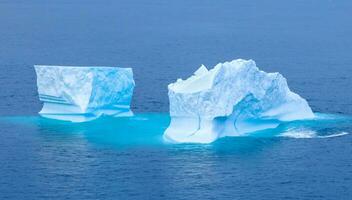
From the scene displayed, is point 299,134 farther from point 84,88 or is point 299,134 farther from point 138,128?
point 84,88

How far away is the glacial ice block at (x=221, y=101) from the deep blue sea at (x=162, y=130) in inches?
24.9

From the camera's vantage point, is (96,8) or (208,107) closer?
(208,107)

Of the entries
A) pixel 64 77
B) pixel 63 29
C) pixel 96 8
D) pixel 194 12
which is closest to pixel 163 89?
pixel 64 77

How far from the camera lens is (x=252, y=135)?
38719mm

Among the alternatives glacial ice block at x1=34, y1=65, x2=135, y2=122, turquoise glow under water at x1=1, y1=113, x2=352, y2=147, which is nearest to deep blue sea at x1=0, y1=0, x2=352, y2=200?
turquoise glow under water at x1=1, y1=113, x2=352, y2=147

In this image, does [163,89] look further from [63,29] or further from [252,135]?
[63,29]

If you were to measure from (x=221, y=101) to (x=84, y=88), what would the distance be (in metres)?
6.85

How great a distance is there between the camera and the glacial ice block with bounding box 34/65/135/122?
39.8 metres

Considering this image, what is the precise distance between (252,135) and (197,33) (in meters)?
45.1

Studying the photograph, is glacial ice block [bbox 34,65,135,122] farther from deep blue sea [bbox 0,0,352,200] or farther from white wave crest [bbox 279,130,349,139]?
white wave crest [bbox 279,130,349,139]

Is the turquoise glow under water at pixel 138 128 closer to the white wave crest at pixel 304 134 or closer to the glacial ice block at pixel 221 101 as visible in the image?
the white wave crest at pixel 304 134

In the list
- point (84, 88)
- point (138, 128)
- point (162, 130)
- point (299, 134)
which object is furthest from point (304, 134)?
point (84, 88)

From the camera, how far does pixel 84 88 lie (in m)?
39.9

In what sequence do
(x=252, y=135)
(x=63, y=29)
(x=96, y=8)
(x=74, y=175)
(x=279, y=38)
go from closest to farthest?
1. (x=74, y=175)
2. (x=252, y=135)
3. (x=279, y=38)
4. (x=63, y=29)
5. (x=96, y=8)
